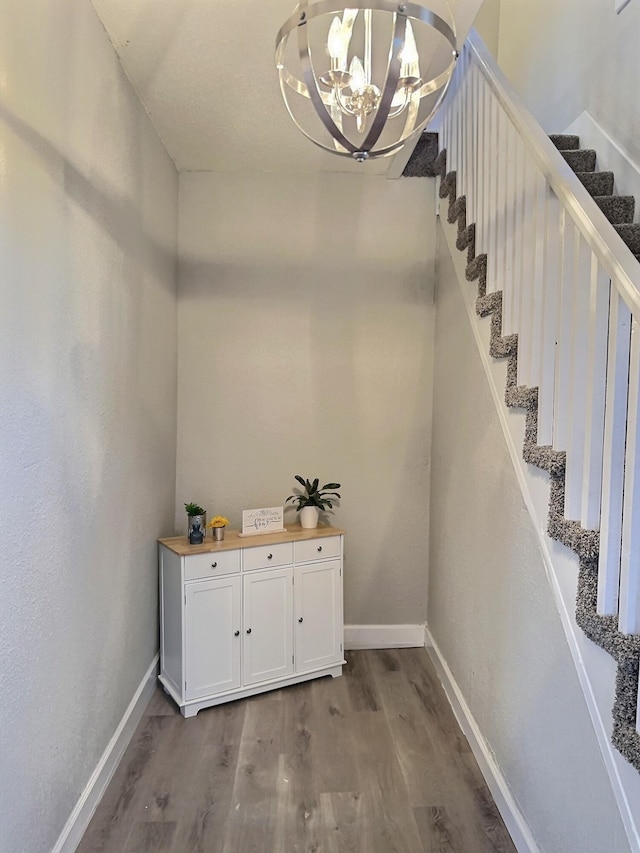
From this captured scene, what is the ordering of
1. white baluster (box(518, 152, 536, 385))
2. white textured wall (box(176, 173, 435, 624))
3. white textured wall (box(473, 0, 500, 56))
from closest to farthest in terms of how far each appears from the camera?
white baluster (box(518, 152, 536, 385)) → white textured wall (box(176, 173, 435, 624)) → white textured wall (box(473, 0, 500, 56))

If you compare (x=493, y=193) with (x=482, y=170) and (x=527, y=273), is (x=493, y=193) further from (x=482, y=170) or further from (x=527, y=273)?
(x=527, y=273)

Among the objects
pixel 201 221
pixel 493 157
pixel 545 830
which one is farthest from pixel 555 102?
pixel 545 830

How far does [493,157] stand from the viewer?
1.92 meters

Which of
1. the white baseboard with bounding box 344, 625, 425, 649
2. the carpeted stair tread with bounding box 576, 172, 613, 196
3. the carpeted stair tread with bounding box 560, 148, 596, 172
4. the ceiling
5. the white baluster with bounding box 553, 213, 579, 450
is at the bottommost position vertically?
the white baseboard with bounding box 344, 625, 425, 649

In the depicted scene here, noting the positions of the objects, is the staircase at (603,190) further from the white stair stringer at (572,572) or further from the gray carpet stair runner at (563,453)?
the white stair stringer at (572,572)

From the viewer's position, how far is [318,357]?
118 inches

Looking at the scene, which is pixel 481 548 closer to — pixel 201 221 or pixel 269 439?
pixel 269 439

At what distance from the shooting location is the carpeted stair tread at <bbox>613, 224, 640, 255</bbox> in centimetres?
184

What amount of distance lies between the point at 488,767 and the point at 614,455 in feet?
4.76

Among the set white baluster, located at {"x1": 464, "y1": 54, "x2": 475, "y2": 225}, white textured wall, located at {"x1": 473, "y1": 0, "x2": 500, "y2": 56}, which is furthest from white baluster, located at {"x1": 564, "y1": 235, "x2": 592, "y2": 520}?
white textured wall, located at {"x1": 473, "y1": 0, "x2": 500, "y2": 56}

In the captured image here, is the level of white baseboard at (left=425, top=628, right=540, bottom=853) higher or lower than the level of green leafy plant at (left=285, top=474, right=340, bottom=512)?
lower

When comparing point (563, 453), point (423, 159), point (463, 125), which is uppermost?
point (423, 159)

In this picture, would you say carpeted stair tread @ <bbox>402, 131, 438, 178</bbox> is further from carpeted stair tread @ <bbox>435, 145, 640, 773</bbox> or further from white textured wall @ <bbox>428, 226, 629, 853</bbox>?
carpeted stair tread @ <bbox>435, 145, 640, 773</bbox>

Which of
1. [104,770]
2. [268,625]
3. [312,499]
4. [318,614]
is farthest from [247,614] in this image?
[104,770]
